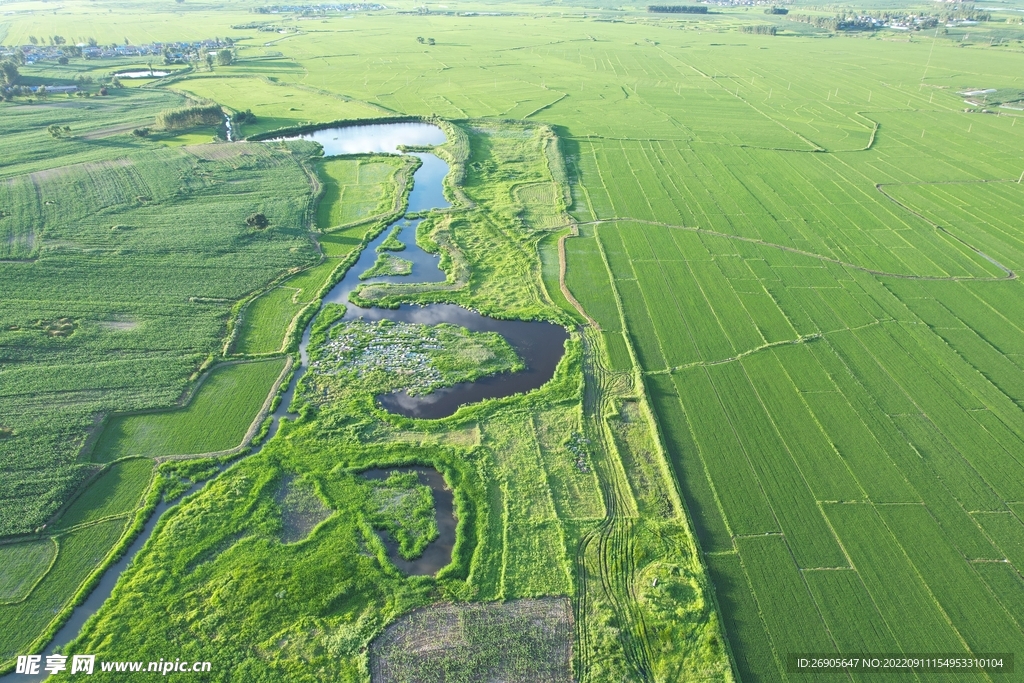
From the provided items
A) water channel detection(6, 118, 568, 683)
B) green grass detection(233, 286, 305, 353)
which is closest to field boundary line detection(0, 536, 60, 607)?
water channel detection(6, 118, 568, 683)

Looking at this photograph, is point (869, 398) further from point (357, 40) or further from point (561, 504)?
point (357, 40)

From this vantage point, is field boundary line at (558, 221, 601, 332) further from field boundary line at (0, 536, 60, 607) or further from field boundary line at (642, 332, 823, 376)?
field boundary line at (0, 536, 60, 607)

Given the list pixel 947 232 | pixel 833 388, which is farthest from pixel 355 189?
pixel 947 232

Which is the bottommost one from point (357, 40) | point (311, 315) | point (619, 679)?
point (619, 679)

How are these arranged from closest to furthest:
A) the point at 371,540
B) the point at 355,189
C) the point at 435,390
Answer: the point at 371,540 < the point at 435,390 < the point at 355,189

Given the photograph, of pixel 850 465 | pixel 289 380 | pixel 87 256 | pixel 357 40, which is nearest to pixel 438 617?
pixel 289 380

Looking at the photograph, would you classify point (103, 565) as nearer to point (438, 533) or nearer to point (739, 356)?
point (438, 533)
